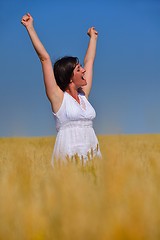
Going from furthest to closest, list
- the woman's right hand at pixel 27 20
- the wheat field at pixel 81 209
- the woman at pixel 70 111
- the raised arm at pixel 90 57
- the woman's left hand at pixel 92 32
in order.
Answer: the woman's left hand at pixel 92 32 → the raised arm at pixel 90 57 → the woman at pixel 70 111 → the woman's right hand at pixel 27 20 → the wheat field at pixel 81 209

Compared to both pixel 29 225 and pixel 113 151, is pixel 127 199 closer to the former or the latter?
pixel 29 225

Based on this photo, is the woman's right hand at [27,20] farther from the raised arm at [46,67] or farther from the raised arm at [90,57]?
the raised arm at [90,57]

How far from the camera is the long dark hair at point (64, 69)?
394 centimetres

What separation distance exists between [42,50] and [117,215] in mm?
3019

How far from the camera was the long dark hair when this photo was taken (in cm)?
394

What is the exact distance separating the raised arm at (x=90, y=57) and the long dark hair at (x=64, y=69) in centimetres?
45

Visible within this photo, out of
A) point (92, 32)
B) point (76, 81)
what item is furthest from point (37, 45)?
point (92, 32)

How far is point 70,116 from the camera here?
3887 millimetres

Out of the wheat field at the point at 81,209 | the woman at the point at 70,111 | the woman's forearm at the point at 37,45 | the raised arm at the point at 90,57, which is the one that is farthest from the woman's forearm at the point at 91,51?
the wheat field at the point at 81,209

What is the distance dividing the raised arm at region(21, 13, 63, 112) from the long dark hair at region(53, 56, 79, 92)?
0.48 ft

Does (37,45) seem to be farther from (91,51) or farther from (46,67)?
(91,51)

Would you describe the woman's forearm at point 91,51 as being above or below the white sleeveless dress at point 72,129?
above

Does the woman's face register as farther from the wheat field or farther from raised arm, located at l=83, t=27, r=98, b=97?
the wheat field

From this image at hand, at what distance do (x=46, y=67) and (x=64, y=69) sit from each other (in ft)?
1.14
